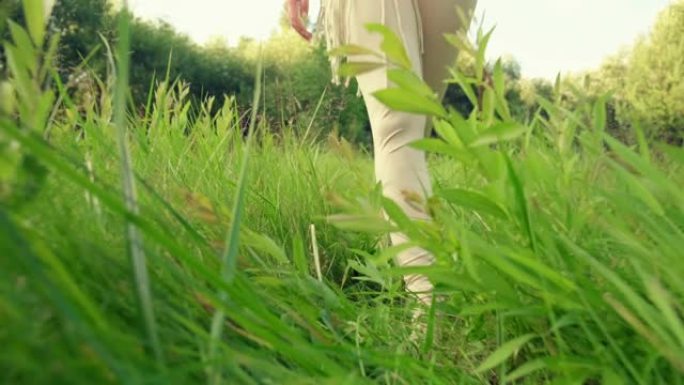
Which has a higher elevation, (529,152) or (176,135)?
(529,152)

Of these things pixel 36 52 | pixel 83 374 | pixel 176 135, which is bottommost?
pixel 176 135

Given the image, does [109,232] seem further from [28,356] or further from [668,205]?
[668,205]

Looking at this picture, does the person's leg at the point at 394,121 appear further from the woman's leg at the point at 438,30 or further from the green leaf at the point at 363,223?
the green leaf at the point at 363,223

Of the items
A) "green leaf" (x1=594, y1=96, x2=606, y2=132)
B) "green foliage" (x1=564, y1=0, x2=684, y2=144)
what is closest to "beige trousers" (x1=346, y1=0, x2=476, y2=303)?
"green leaf" (x1=594, y1=96, x2=606, y2=132)

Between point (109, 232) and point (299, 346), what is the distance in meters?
0.32

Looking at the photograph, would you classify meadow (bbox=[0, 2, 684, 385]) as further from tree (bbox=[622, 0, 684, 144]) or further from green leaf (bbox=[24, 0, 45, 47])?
tree (bbox=[622, 0, 684, 144])

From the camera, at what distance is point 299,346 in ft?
2.23

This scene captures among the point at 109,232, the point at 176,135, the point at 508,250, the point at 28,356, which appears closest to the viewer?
the point at 28,356

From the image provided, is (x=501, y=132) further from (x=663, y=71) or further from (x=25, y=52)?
(x=663, y=71)

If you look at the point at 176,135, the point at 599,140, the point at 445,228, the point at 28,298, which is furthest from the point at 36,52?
the point at 176,135

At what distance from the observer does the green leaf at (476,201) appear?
84 centimetres

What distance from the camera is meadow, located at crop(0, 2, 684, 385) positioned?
18.2 inches

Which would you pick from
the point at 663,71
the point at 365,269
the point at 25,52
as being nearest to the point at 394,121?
the point at 365,269

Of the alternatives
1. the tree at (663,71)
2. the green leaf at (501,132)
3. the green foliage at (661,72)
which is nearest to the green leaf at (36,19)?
the green leaf at (501,132)
